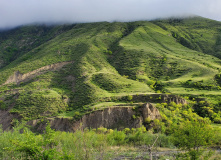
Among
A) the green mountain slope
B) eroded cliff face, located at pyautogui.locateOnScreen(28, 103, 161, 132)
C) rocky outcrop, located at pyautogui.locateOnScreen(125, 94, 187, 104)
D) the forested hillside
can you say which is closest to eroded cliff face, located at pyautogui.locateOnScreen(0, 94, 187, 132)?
eroded cliff face, located at pyautogui.locateOnScreen(28, 103, 161, 132)

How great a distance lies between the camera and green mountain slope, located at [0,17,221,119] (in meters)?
79.8

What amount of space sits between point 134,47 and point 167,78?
41.0m

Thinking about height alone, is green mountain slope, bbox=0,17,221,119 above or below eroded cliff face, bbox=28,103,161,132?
above

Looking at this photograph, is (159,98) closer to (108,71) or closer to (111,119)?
(111,119)

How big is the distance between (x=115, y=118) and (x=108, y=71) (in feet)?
153

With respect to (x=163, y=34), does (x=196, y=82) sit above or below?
below

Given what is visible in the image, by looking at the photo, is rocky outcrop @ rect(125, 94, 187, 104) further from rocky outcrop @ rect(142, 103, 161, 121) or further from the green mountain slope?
rocky outcrop @ rect(142, 103, 161, 121)

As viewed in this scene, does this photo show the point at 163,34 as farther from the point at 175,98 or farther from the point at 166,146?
the point at 166,146

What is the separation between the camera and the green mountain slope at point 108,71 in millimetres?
79812

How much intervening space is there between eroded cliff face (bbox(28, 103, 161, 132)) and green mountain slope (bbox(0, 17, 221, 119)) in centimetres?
535

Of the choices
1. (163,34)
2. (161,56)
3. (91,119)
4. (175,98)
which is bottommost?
(91,119)

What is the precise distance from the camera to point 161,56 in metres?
126

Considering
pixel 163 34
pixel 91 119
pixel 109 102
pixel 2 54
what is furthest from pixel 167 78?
pixel 2 54

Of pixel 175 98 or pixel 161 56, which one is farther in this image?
pixel 161 56
